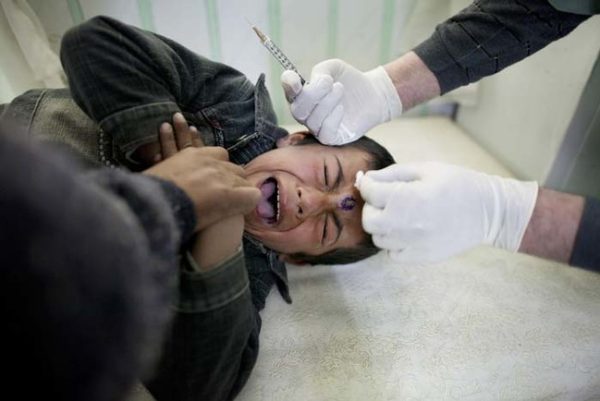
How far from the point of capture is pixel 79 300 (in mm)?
307

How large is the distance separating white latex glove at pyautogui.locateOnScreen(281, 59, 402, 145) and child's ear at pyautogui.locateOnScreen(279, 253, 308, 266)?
11.3 inches

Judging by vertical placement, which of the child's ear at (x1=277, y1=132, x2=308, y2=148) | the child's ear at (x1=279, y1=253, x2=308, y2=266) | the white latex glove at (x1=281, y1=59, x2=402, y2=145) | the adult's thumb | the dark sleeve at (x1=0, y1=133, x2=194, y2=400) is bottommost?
the child's ear at (x1=279, y1=253, x2=308, y2=266)

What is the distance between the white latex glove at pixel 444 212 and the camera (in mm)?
757

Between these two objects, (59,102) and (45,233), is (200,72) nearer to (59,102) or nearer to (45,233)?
(59,102)

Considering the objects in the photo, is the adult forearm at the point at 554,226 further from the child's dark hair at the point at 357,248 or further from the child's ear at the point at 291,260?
the child's ear at the point at 291,260

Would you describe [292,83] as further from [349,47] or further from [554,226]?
[349,47]

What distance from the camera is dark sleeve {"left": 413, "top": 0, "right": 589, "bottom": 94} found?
3.23 ft

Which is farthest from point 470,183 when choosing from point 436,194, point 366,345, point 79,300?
point 79,300

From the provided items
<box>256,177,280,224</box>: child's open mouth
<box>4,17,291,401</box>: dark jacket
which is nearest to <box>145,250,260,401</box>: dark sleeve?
<box>4,17,291,401</box>: dark jacket

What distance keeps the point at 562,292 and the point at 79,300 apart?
3.52ft

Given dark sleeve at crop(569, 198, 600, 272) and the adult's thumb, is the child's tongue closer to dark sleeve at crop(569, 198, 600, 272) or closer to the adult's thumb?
the adult's thumb

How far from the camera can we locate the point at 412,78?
1104 mm

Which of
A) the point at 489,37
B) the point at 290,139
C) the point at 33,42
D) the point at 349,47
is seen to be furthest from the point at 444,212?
the point at 33,42

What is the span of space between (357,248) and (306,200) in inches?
6.9
